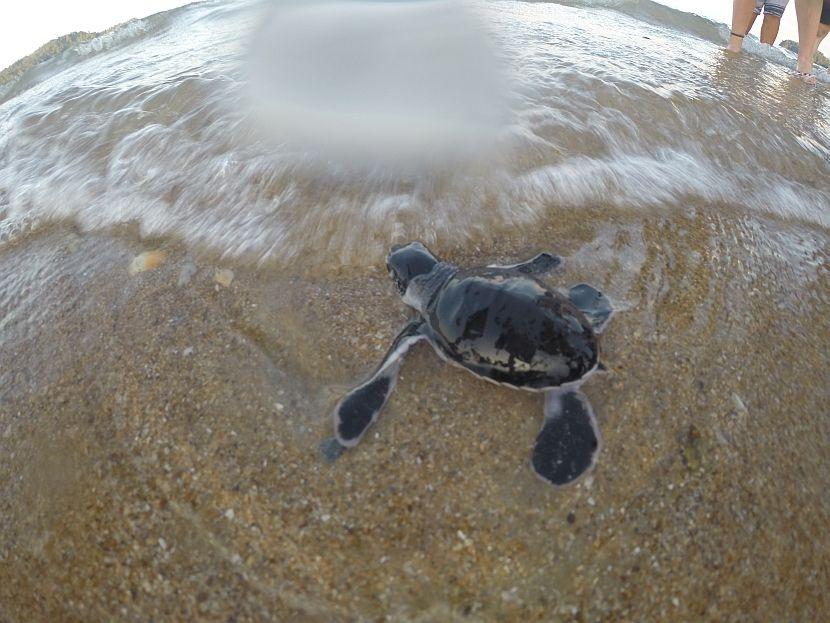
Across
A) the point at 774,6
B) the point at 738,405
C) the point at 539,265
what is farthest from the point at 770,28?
the point at 738,405

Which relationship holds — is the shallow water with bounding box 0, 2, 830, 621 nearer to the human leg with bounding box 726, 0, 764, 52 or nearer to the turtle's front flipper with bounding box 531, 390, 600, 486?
the turtle's front flipper with bounding box 531, 390, 600, 486

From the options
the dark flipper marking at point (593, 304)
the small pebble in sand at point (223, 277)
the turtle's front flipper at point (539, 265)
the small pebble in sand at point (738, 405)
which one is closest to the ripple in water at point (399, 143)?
the small pebble in sand at point (223, 277)

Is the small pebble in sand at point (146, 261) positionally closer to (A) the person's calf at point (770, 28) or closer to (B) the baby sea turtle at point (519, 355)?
(B) the baby sea turtle at point (519, 355)

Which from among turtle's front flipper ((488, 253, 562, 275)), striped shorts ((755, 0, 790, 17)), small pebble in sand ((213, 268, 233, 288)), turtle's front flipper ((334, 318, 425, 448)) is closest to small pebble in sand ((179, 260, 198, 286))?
small pebble in sand ((213, 268, 233, 288))

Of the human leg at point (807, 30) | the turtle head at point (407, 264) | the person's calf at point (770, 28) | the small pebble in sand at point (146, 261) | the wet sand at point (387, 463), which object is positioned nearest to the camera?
the wet sand at point (387, 463)

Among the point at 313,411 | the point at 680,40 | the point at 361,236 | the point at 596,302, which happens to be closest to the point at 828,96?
the point at 680,40

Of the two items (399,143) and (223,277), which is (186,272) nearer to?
(223,277)

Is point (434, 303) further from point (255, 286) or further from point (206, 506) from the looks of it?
point (206, 506)
